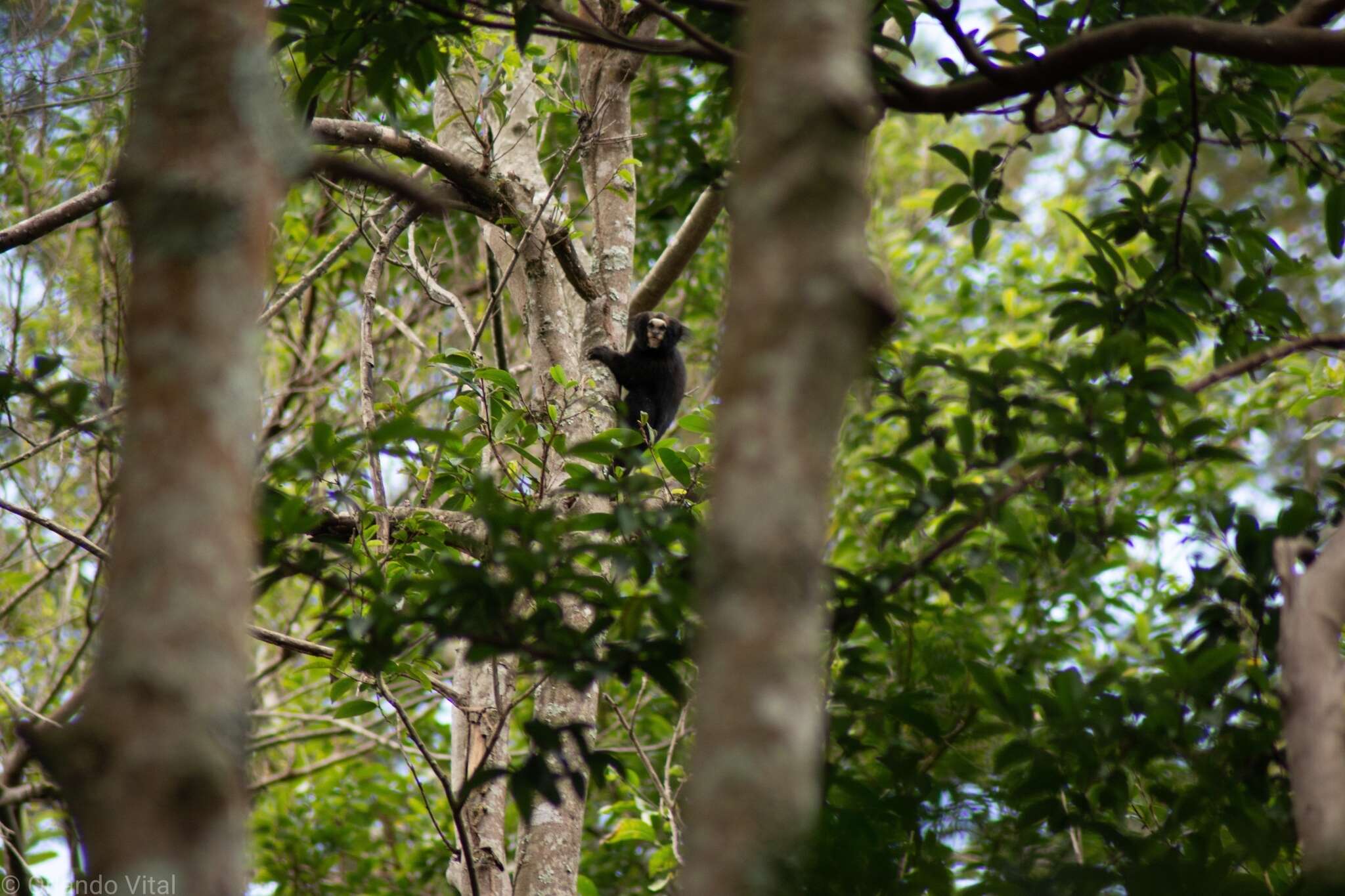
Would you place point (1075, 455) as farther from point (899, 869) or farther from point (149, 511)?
point (149, 511)

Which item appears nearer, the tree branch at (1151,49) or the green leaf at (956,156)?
the tree branch at (1151,49)

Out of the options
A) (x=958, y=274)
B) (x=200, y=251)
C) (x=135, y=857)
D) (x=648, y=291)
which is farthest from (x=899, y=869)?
(x=958, y=274)

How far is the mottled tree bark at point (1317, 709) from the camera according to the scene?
180cm

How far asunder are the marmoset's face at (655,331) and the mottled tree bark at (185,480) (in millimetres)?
5997

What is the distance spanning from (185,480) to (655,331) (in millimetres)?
6405

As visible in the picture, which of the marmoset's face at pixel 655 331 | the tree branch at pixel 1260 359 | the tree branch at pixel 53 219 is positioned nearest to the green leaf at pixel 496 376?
the tree branch at pixel 53 219

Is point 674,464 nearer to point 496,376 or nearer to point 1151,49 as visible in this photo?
point 496,376

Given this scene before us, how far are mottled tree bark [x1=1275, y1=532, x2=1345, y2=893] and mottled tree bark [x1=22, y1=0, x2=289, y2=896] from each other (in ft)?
5.12

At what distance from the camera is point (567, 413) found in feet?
15.3

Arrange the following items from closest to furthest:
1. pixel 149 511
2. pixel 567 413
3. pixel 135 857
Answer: pixel 135 857 → pixel 149 511 → pixel 567 413

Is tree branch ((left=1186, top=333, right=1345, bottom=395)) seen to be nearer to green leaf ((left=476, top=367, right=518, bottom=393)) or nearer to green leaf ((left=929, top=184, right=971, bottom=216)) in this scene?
green leaf ((left=929, top=184, right=971, bottom=216))

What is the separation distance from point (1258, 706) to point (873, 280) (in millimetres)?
1603

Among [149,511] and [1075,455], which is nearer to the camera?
[149,511]

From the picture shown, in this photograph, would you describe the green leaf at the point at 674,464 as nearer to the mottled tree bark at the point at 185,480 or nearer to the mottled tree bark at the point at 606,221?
the mottled tree bark at the point at 606,221
